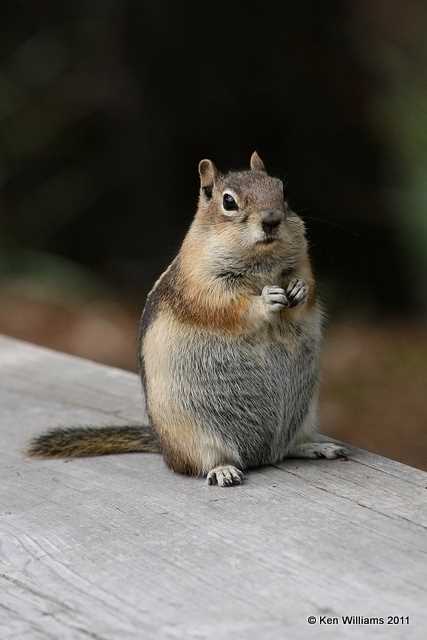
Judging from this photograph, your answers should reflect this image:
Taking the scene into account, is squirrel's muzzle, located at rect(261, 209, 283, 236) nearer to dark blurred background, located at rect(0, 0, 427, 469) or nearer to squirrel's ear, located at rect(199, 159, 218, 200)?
squirrel's ear, located at rect(199, 159, 218, 200)

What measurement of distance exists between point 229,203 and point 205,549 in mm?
1136

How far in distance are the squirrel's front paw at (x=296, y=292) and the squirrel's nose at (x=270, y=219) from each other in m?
0.15

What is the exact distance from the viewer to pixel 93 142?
8922mm

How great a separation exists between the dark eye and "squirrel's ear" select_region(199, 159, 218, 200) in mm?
169

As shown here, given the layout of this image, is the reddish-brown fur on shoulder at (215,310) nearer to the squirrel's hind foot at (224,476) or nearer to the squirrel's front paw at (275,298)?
the squirrel's front paw at (275,298)

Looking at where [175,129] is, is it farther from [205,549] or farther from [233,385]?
[205,549]

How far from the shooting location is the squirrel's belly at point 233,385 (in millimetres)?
3146

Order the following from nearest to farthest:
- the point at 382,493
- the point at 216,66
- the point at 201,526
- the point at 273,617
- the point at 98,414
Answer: the point at 273,617 → the point at 201,526 → the point at 382,493 → the point at 98,414 → the point at 216,66

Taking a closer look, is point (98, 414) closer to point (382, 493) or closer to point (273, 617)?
point (382, 493)

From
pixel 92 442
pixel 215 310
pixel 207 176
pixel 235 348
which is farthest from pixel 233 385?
pixel 207 176

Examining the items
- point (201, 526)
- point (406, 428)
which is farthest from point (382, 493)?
point (406, 428)

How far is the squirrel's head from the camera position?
3.16m

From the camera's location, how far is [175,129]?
8883mm

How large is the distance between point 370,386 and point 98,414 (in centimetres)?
297
